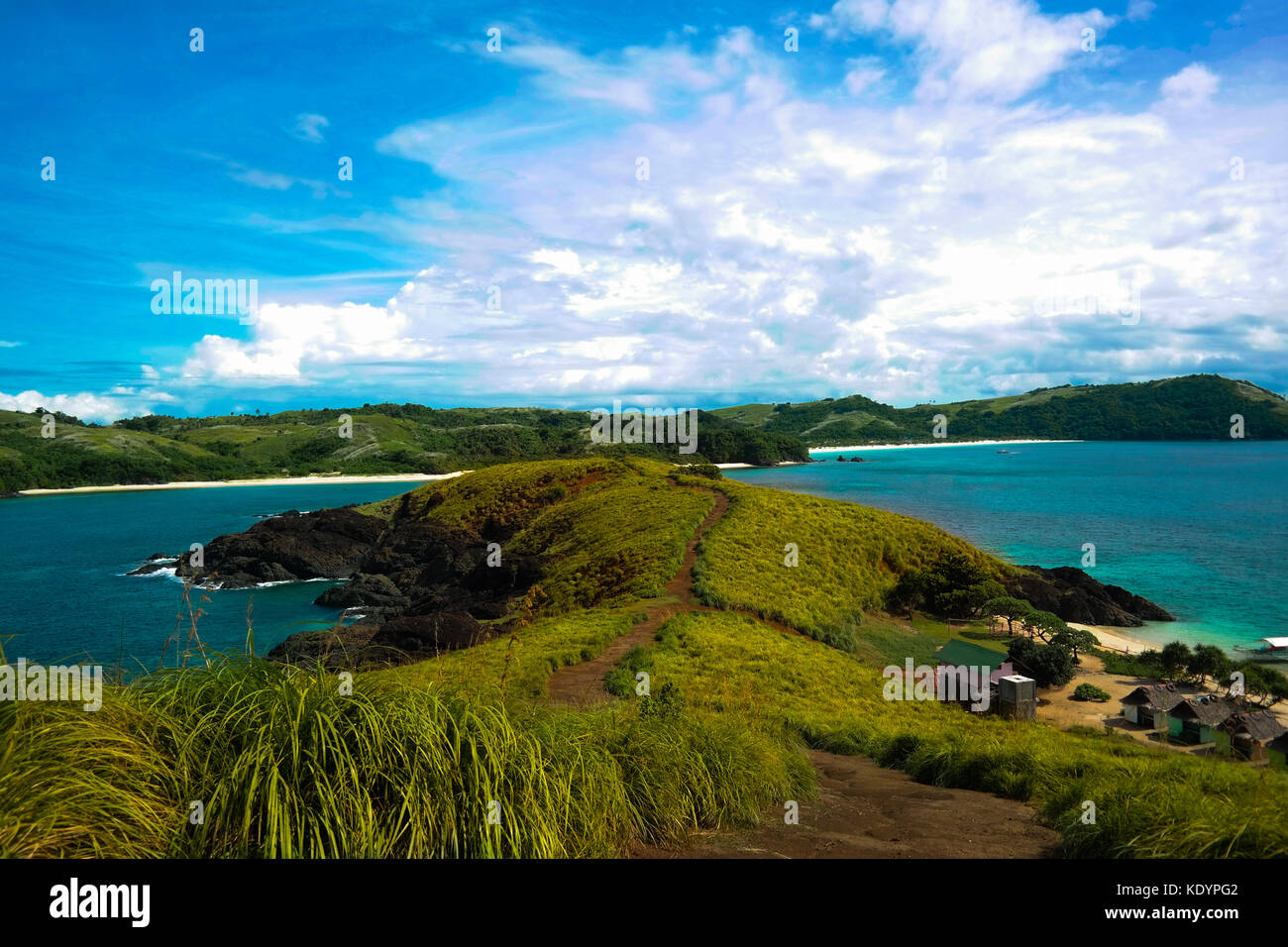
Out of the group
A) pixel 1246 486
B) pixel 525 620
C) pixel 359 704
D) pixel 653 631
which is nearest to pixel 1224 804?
pixel 359 704

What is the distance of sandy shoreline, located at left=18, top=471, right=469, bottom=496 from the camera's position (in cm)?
15362

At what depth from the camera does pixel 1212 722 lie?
2123 centimetres

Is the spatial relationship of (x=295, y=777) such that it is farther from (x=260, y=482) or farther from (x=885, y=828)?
(x=260, y=482)

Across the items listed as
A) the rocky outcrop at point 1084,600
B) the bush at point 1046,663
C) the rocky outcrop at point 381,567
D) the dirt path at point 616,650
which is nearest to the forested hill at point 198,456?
the rocky outcrop at point 381,567

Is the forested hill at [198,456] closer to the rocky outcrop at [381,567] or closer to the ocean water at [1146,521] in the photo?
the ocean water at [1146,521]

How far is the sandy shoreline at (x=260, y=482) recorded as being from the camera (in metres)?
154

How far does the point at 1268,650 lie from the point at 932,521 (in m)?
47.4

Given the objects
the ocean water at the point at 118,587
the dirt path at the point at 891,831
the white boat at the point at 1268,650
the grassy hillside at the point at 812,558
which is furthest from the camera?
the ocean water at the point at 118,587

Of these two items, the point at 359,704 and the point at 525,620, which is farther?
the point at 525,620

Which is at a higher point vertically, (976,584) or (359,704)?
(359,704)

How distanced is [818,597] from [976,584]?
9301 mm
